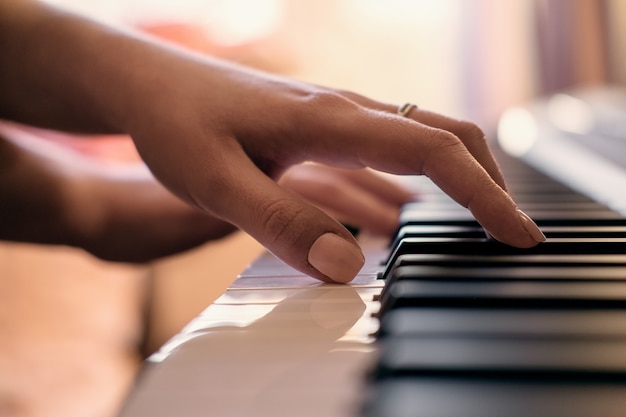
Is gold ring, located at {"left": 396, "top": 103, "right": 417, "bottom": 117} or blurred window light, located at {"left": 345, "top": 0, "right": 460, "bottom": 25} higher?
gold ring, located at {"left": 396, "top": 103, "right": 417, "bottom": 117}

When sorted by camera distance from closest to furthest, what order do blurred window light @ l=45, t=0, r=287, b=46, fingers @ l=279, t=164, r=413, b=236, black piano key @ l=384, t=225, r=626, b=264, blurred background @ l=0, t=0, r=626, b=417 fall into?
black piano key @ l=384, t=225, r=626, b=264, fingers @ l=279, t=164, r=413, b=236, blurred background @ l=0, t=0, r=626, b=417, blurred window light @ l=45, t=0, r=287, b=46

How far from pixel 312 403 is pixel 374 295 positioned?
23 cm

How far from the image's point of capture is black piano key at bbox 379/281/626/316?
0.48 metres

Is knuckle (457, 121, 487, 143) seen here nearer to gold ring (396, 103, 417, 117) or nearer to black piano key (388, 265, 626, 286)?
gold ring (396, 103, 417, 117)

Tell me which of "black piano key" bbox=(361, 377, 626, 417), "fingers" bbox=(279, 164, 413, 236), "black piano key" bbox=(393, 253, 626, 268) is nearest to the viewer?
"black piano key" bbox=(361, 377, 626, 417)

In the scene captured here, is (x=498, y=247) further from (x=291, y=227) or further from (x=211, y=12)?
(x=211, y=12)

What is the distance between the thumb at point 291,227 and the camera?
1.97 ft

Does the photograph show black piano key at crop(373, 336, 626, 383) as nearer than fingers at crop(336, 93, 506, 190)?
Yes

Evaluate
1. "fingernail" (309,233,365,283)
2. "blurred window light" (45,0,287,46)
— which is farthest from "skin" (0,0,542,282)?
"blurred window light" (45,0,287,46)

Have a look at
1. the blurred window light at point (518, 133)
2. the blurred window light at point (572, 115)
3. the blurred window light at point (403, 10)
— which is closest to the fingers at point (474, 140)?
the blurred window light at point (518, 133)

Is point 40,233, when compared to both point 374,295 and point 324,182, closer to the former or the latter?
point 324,182

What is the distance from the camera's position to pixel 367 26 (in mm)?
4293

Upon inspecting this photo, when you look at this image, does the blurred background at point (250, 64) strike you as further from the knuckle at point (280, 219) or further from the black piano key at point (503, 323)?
the black piano key at point (503, 323)

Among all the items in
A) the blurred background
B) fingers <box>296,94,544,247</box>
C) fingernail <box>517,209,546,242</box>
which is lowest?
the blurred background
